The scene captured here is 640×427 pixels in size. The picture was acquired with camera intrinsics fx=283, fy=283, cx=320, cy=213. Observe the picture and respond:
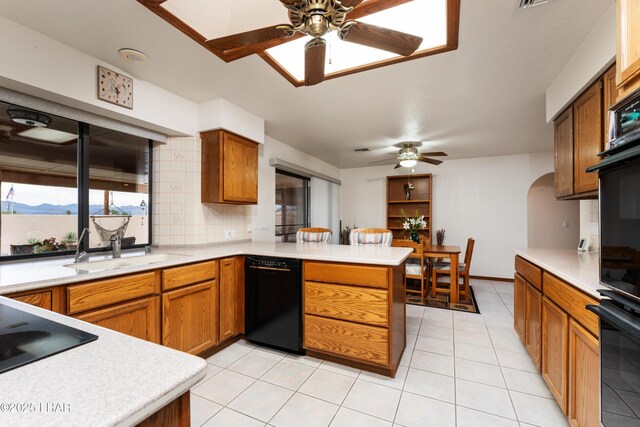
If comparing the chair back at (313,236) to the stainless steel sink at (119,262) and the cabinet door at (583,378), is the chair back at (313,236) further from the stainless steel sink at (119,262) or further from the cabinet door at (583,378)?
the cabinet door at (583,378)

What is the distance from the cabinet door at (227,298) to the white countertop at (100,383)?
1876 millimetres

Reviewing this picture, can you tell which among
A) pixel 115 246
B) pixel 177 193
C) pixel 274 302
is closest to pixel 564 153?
pixel 274 302

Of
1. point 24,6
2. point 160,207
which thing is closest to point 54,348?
point 24,6

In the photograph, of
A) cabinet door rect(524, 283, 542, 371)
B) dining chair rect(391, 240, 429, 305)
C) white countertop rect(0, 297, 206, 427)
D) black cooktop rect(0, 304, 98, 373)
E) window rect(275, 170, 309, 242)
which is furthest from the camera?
window rect(275, 170, 309, 242)

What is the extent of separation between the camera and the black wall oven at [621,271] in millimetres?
987

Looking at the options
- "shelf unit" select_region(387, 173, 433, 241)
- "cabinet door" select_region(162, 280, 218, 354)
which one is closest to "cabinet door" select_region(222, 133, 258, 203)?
"cabinet door" select_region(162, 280, 218, 354)

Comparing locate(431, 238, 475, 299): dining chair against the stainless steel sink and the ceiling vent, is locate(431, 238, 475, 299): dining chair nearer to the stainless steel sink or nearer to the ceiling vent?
the ceiling vent

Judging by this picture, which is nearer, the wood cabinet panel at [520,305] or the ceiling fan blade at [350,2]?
the ceiling fan blade at [350,2]

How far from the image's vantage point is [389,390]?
194cm

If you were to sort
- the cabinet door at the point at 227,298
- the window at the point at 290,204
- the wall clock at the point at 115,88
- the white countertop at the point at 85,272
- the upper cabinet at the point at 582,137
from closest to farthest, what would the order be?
the white countertop at the point at 85,272 < the upper cabinet at the point at 582,137 < the wall clock at the point at 115,88 < the cabinet door at the point at 227,298 < the window at the point at 290,204

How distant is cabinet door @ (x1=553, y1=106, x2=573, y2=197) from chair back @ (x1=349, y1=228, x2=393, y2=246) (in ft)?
4.95

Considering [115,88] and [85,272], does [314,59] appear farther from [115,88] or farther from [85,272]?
[85,272]

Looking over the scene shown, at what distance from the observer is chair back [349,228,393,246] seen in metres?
3.09

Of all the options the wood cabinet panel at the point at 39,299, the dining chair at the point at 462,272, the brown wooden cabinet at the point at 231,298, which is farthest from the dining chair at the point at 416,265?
the wood cabinet panel at the point at 39,299
